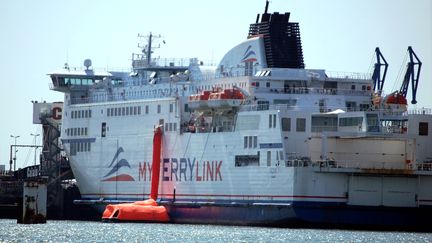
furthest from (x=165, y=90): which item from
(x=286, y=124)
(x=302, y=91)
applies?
(x=286, y=124)

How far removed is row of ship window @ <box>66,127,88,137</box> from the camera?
277ft

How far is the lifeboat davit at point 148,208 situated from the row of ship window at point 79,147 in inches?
236

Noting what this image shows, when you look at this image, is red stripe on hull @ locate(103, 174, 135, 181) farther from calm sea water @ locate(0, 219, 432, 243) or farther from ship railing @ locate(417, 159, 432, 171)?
ship railing @ locate(417, 159, 432, 171)

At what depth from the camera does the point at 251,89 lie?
74688 millimetres

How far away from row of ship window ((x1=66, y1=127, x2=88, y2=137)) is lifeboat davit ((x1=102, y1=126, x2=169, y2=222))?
6.70 m

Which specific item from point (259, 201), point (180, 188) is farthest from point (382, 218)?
point (180, 188)

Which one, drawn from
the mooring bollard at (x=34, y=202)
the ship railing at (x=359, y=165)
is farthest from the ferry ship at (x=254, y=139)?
the mooring bollard at (x=34, y=202)

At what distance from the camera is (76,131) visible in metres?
85.2

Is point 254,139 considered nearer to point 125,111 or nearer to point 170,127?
point 170,127

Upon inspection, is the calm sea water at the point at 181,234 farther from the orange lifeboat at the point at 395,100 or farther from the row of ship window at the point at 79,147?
the row of ship window at the point at 79,147

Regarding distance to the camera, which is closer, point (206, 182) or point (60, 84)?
point (206, 182)

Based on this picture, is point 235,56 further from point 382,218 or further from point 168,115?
point 382,218

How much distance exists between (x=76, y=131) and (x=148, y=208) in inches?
375

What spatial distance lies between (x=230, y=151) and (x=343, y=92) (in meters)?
6.48
